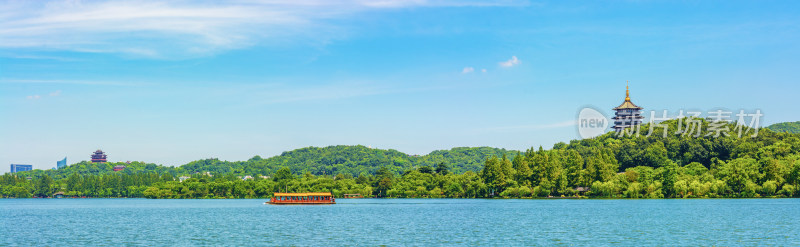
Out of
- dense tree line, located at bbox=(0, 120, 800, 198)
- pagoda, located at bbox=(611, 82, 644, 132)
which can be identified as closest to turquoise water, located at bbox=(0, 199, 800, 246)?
dense tree line, located at bbox=(0, 120, 800, 198)

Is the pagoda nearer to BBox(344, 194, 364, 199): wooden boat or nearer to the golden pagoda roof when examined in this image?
the golden pagoda roof

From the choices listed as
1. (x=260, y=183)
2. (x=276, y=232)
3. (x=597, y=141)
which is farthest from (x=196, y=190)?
(x=276, y=232)

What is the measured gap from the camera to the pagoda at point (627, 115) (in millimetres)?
192875

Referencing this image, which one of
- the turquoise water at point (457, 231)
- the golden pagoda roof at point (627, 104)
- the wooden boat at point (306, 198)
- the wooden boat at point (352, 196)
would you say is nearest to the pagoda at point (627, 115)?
the golden pagoda roof at point (627, 104)

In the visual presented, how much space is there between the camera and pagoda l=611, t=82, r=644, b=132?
19288 cm

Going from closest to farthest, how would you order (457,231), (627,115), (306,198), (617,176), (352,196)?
(457,231) → (617,176) → (306,198) → (352,196) → (627,115)

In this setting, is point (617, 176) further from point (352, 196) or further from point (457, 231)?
point (457, 231)

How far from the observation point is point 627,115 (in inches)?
7648

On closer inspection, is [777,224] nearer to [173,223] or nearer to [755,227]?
[755,227]

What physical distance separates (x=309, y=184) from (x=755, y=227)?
127726 mm

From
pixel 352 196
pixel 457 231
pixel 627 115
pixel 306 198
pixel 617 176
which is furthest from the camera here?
pixel 627 115

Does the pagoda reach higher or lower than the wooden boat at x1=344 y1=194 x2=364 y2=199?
higher

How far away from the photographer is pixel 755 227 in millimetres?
51875

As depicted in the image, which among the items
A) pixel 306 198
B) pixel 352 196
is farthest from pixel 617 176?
pixel 352 196
